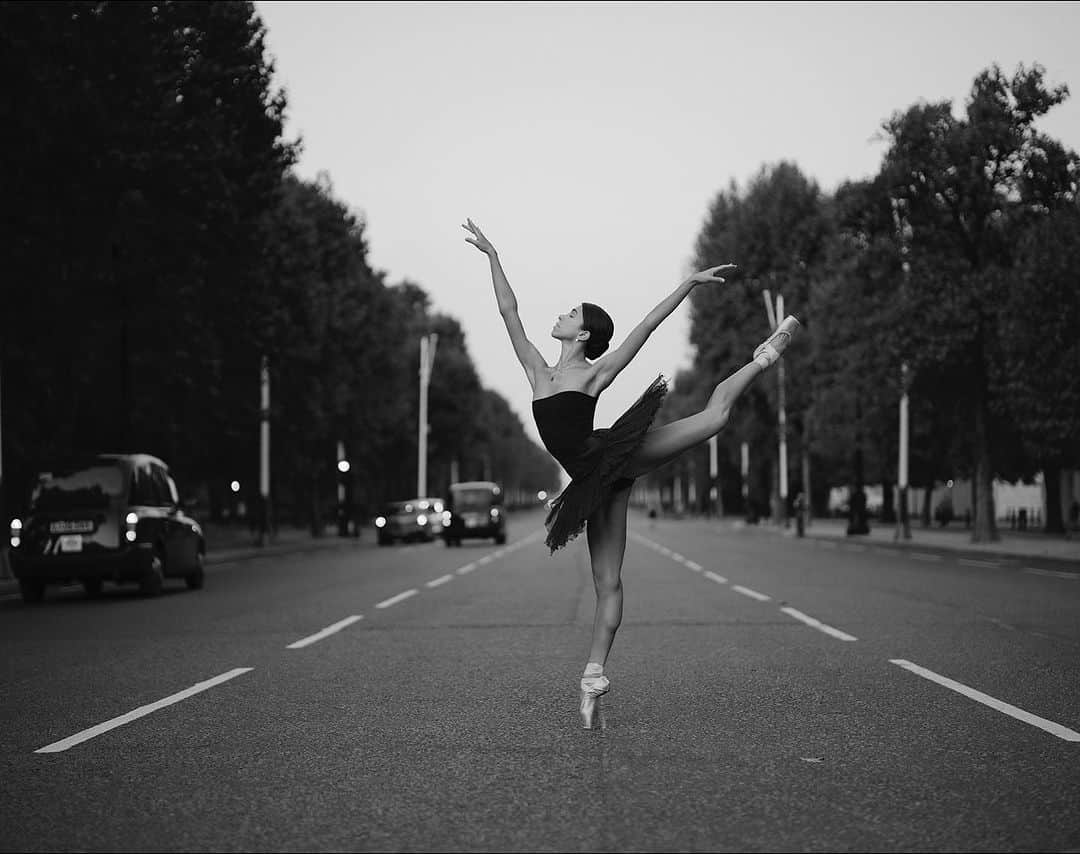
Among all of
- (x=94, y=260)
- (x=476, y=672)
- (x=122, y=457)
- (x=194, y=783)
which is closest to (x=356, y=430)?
(x=94, y=260)

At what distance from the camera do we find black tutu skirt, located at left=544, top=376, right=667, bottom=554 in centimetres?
673

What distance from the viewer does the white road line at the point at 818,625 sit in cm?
1161

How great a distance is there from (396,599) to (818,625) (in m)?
6.19

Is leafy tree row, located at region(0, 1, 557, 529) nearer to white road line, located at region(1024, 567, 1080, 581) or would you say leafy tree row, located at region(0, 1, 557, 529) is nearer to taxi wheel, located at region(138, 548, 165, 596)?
taxi wheel, located at region(138, 548, 165, 596)

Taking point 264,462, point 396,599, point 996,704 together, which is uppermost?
point 264,462

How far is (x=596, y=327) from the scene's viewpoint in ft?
22.6

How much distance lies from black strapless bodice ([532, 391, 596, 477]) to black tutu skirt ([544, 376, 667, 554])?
4cm

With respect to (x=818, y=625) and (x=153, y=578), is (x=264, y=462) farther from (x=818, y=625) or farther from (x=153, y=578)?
(x=818, y=625)

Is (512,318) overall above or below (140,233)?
below

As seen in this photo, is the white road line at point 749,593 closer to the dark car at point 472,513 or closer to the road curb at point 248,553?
the road curb at point 248,553

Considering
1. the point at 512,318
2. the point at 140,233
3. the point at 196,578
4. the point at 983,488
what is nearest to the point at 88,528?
the point at 196,578

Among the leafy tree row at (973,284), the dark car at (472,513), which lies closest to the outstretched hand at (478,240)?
the leafy tree row at (973,284)

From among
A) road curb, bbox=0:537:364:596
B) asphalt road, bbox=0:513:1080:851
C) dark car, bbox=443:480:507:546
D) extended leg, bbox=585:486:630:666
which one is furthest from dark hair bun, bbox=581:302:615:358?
dark car, bbox=443:480:507:546

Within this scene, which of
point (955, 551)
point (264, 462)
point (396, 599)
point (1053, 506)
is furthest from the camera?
point (1053, 506)
